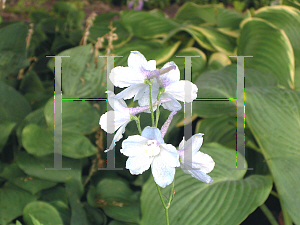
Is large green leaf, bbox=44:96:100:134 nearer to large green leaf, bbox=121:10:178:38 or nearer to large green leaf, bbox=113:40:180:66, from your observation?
large green leaf, bbox=113:40:180:66

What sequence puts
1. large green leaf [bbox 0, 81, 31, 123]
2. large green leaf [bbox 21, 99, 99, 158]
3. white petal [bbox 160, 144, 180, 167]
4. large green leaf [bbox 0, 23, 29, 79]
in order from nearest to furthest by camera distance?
white petal [bbox 160, 144, 180, 167], large green leaf [bbox 21, 99, 99, 158], large green leaf [bbox 0, 81, 31, 123], large green leaf [bbox 0, 23, 29, 79]

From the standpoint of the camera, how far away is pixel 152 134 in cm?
40

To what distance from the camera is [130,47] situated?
59.9 inches

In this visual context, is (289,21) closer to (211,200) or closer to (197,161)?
(211,200)

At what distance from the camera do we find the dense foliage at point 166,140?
87cm

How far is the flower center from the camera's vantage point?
0.40 meters

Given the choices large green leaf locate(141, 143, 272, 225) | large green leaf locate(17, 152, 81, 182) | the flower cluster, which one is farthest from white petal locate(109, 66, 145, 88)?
large green leaf locate(17, 152, 81, 182)

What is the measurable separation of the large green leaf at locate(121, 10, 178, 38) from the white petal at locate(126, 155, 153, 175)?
136cm

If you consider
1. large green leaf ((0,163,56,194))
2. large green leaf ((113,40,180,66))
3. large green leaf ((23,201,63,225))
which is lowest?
large green leaf ((0,163,56,194))

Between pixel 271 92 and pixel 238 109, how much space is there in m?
0.12

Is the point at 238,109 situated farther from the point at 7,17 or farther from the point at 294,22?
the point at 7,17

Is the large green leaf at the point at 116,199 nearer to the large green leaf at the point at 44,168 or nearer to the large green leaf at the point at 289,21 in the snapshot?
the large green leaf at the point at 44,168

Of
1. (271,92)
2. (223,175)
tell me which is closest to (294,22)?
(271,92)

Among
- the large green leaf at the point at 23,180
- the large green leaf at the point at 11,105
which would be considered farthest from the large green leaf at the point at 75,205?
the large green leaf at the point at 11,105
